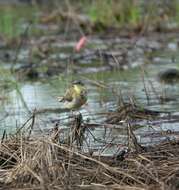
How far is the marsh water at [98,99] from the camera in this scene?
704cm

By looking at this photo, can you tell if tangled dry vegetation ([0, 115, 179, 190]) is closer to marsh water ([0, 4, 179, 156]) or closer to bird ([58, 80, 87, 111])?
marsh water ([0, 4, 179, 156])

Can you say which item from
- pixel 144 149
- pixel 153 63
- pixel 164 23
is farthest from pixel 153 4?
pixel 144 149

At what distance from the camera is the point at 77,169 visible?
5074mm

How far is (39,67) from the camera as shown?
11.5 metres

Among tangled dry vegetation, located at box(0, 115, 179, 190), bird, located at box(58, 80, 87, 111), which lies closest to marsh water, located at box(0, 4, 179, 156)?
bird, located at box(58, 80, 87, 111)

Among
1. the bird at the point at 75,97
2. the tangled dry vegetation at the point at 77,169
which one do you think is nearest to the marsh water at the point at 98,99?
the bird at the point at 75,97

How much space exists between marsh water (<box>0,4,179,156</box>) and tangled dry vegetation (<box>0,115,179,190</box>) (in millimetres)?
677

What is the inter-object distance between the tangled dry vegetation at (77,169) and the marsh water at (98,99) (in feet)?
2.22

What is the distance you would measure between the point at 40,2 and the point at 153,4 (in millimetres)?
7062

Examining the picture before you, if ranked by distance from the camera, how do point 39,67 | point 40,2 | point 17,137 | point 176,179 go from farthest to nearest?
point 40,2 → point 39,67 → point 17,137 → point 176,179

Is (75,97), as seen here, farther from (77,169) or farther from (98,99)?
(98,99)

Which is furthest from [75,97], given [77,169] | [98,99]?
[98,99]

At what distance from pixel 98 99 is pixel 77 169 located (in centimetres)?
381

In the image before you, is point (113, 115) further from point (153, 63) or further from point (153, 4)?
point (153, 4)
